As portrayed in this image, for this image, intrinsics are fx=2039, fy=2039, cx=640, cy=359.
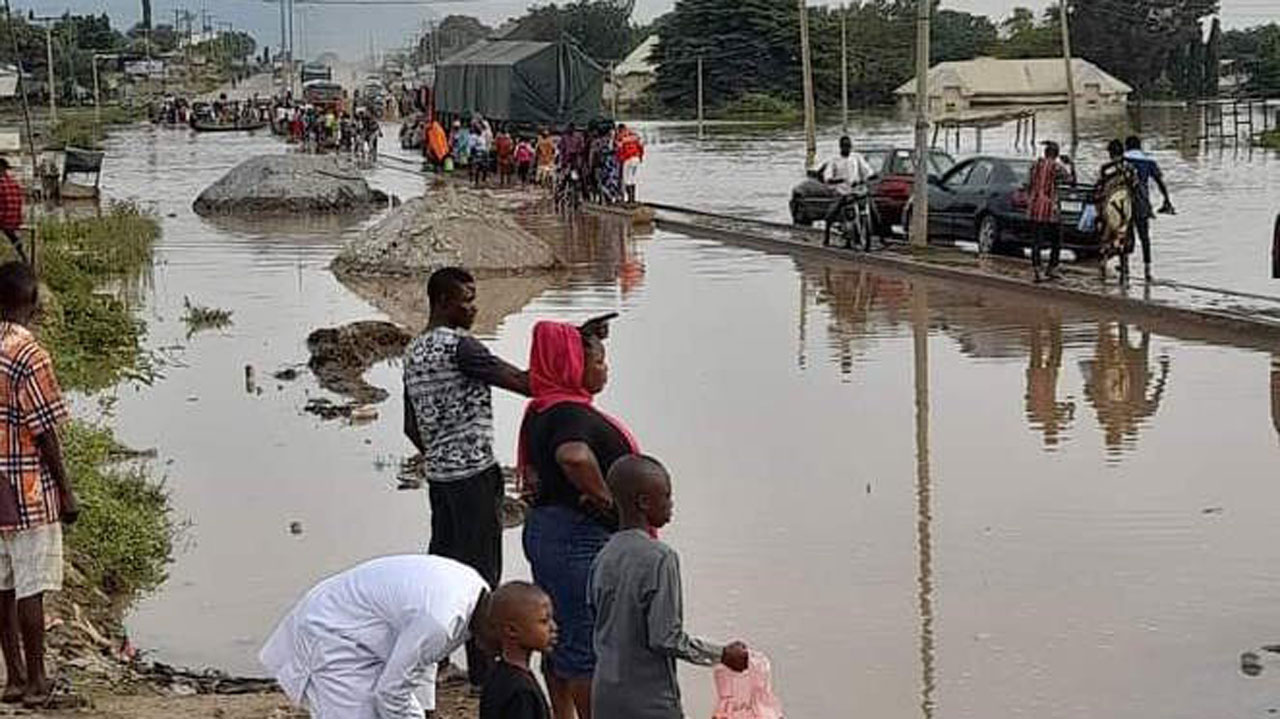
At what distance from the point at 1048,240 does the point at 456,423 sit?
15.9 metres

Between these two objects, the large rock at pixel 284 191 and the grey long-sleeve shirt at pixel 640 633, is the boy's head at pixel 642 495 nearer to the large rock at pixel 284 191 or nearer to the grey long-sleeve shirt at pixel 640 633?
the grey long-sleeve shirt at pixel 640 633

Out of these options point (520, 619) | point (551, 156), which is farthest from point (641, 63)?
point (520, 619)

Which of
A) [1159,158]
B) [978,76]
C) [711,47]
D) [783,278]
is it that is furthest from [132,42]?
[783,278]

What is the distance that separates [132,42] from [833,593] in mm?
170090

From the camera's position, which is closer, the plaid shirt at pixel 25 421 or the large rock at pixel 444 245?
the plaid shirt at pixel 25 421

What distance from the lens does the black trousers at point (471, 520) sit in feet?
24.7

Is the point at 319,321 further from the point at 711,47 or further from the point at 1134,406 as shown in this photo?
the point at 711,47

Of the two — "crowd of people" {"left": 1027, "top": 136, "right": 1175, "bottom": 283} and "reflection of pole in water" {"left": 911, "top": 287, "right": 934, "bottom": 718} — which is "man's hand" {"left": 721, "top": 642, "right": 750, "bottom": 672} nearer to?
"reflection of pole in water" {"left": 911, "top": 287, "right": 934, "bottom": 718}

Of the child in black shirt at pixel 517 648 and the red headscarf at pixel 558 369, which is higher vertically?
the red headscarf at pixel 558 369

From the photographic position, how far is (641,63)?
4446 inches

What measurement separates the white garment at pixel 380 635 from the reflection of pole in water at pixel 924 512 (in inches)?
130

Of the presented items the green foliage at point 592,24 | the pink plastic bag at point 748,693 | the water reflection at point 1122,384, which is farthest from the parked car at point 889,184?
the green foliage at point 592,24

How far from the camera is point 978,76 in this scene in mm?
72438

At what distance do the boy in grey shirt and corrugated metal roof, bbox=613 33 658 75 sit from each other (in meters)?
103
